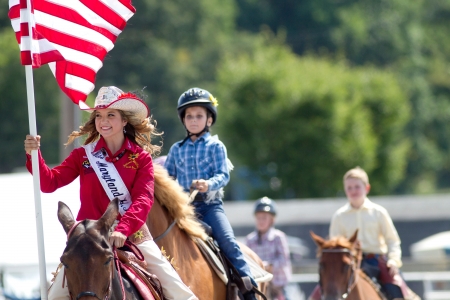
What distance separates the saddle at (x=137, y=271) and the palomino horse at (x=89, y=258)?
0.39 meters

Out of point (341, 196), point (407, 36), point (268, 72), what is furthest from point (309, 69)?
point (407, 36)

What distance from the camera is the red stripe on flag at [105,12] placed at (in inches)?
283

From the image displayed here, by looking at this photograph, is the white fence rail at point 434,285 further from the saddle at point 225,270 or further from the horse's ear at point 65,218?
the horse's ear at point 65,218

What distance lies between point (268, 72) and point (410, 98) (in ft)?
89.5

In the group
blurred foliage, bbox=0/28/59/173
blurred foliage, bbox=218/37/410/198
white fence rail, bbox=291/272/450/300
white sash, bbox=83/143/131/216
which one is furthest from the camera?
blurred foliage, bbox=0/28/59/173

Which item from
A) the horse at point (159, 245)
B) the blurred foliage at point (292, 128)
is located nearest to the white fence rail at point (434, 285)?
the horse at point (159, 245)

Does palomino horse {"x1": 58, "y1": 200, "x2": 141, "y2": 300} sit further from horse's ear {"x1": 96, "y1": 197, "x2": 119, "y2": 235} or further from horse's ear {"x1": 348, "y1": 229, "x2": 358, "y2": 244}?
horse's ear {"x1": 348, "y1": 229, "x2": 358, "y2": 244}

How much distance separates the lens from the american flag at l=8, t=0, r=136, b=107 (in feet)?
22.9

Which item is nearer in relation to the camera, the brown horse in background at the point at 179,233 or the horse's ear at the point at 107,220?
the horse's ear at the point at 107,220

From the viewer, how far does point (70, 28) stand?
23.2 feet

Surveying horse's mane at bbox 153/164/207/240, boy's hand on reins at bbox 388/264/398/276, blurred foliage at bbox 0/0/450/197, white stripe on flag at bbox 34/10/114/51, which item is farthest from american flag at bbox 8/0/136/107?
blurred foliage at bbox 0/0/450/197

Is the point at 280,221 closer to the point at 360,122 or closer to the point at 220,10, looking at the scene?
the point at 360,122

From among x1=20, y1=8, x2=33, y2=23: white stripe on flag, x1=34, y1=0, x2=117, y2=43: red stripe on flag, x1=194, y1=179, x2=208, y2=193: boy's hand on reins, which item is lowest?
x1=194, y1=179, x2=208, y2=193: boy's hand on reins

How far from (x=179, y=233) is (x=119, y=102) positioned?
58.1 inches
